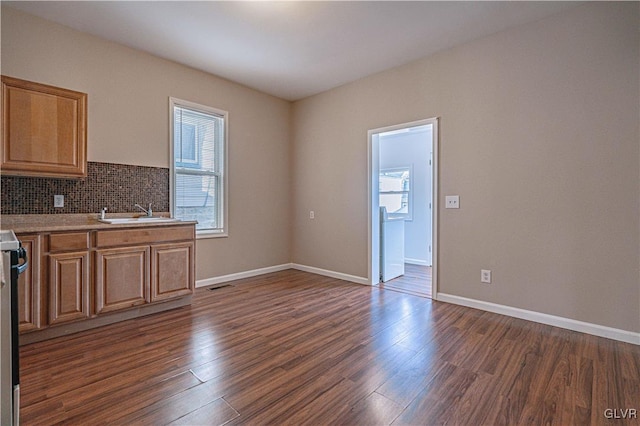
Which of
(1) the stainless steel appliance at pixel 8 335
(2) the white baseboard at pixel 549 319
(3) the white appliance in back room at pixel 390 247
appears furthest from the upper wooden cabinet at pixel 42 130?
(2) the white baseboard at pixel 549 319

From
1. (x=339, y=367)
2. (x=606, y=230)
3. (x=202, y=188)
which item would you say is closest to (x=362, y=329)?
(x=339, y=367)

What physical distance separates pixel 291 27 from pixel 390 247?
120 inches

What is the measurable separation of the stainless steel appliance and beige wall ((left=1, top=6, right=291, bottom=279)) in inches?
91.2

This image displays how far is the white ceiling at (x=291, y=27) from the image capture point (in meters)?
2.63

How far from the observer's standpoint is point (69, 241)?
8.20 feet

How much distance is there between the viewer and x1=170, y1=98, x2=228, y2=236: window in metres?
3.79

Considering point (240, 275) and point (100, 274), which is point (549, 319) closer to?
point (240, 275)

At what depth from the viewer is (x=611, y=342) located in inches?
95.6

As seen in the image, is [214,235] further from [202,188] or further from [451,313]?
[451,313]

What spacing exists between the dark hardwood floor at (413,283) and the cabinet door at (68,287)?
3212 mm

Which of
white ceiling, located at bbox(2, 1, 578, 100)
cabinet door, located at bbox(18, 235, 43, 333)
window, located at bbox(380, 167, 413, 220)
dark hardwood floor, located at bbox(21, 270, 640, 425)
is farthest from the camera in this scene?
window, located at bbox(380, 167, 413, 220)

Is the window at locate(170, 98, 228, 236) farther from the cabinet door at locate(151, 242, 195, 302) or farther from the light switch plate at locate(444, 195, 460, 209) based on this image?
the light switch plate at locate(444, 195, 460, 209)

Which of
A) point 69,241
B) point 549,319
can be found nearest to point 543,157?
point 549,319

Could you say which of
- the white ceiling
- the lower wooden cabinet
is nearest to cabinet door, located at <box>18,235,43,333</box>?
the lower wooden cabinet
